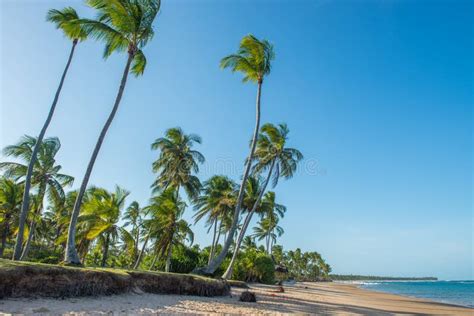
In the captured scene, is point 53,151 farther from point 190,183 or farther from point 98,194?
point 190,183

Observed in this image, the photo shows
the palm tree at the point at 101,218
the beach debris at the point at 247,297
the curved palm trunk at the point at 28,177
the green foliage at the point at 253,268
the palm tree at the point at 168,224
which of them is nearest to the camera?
the beach debris at the point at 247,297

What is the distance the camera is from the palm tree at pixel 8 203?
24.1 metres

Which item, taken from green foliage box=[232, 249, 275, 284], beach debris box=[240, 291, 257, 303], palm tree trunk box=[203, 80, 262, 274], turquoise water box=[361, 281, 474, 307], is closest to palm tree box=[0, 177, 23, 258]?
palm tree trunk box=[203, 80, 262, 274]

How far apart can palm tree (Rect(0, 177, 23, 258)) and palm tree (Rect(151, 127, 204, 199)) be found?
10.9 m

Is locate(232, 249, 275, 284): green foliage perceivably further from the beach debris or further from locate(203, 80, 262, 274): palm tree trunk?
the beach debris

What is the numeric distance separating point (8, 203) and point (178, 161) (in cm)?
1332

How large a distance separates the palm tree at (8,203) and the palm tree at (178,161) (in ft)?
35.8

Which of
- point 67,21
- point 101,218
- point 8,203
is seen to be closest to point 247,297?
point 101,218

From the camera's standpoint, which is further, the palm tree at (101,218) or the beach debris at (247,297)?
the palm tree at (101,218)

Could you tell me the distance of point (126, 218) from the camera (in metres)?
38.8

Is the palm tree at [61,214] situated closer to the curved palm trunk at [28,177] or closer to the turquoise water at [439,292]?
the curved palm trunk at [28,177]

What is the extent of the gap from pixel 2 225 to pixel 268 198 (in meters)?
29.0

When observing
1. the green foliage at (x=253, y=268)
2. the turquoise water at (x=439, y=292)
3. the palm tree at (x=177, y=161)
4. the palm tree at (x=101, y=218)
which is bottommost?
the turquoise water at (x=439, y=292)

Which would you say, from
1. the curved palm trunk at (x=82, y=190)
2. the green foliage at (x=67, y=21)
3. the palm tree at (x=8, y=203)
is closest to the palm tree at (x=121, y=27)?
the curved palm trunk at (x=82, y=190)
